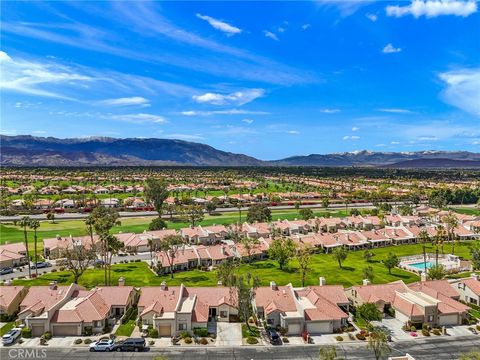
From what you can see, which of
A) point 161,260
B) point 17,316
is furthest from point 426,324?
point 17,316

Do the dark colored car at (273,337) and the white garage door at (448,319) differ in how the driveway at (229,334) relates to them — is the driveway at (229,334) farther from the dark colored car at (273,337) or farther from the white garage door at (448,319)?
the white garage door at (448,319)

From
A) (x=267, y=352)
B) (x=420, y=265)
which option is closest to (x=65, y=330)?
(x=267, y=352)

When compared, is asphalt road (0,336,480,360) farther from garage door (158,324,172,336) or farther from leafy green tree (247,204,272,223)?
leafy green tree (247,204,272,223)

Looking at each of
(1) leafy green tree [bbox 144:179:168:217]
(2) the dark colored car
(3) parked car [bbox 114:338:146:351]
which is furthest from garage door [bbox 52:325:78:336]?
(1) leafy green tree [bbox 144:179:168:217]

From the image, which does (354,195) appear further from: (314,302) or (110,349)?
(110,349)

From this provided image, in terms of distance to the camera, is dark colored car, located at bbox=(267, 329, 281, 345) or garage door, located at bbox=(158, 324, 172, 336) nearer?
dark colored car, located at bbox=(267, 329, 281, 345)

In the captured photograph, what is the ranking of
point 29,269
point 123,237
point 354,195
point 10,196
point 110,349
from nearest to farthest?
point 110,349
point 29,269
point 123,237
point 10,196
point 354,195
